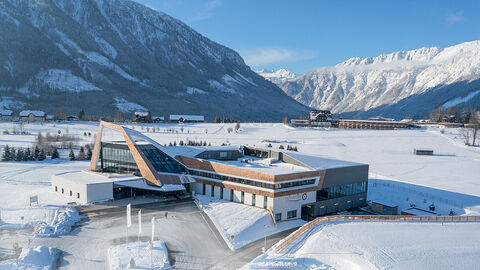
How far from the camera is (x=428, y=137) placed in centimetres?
12275

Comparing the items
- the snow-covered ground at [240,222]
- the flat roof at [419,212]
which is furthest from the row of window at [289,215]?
the flat roof at [419,212]

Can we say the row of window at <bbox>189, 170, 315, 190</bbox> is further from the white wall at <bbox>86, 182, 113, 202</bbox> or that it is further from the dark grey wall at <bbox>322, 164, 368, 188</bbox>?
the white wall at <bbox>86, 182, 113, 202</bbox>

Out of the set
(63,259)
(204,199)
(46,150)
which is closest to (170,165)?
(204,199)

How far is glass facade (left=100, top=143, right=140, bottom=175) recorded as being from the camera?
50.2m

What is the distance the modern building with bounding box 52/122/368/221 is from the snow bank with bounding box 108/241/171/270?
15.1 m

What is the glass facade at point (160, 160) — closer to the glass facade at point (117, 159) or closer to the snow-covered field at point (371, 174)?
the glass facade at point (117, 159)

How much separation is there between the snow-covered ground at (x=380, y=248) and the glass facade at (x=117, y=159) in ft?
98.8

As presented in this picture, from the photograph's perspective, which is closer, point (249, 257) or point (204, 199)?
point (249, 257)

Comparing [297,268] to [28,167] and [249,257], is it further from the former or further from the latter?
[28,167]

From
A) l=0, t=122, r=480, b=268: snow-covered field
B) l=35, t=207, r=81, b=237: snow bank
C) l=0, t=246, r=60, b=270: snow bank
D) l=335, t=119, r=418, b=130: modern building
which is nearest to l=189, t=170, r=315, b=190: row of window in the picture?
l=0, t=122, r=480, b=268: snow-covered field

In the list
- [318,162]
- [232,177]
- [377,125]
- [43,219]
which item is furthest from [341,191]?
[377,125]

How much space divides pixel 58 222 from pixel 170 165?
18.2 metres

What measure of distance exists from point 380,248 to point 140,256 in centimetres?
2334

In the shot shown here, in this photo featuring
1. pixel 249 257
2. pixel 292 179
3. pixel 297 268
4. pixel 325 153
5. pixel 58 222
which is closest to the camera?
pixel 297 268
